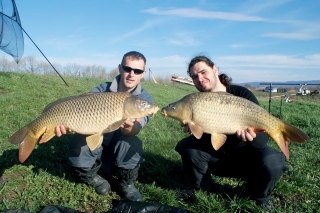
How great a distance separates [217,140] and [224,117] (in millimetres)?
197

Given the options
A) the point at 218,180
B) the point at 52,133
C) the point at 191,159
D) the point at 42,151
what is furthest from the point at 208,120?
the point at 42,151

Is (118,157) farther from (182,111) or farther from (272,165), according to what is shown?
(272,165)

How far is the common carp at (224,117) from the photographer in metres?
2.33

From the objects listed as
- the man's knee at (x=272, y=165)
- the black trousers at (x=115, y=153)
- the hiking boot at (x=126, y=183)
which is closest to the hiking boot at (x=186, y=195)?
the hiking boot at (x=126, y=183)

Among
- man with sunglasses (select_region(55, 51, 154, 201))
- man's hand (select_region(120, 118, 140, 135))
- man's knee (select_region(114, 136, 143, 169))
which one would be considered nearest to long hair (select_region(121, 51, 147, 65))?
man with sunglasses (select_region(55, 51, 154, 201))

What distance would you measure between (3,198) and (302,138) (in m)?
2.28

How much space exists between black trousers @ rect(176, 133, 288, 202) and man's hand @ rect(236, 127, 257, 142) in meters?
0.08

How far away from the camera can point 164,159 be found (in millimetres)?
3410

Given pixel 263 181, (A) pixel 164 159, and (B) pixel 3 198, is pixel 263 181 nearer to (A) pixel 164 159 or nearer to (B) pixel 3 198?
(A) pixel 164 159

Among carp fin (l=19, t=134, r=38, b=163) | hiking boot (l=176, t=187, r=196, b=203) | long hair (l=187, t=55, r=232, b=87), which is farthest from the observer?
long hair (l=187, t=55, r=232, b=87)

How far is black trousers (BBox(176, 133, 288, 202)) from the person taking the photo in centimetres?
235

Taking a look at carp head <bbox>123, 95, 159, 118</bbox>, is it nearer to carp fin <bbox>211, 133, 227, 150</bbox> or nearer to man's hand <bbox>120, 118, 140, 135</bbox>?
man's hand <bbox>120, 118, 140, 135</bbox>

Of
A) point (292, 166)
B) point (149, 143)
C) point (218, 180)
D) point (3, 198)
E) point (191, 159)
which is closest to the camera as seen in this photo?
point (3, 198)

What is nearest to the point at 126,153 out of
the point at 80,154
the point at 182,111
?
the point at 80,154
